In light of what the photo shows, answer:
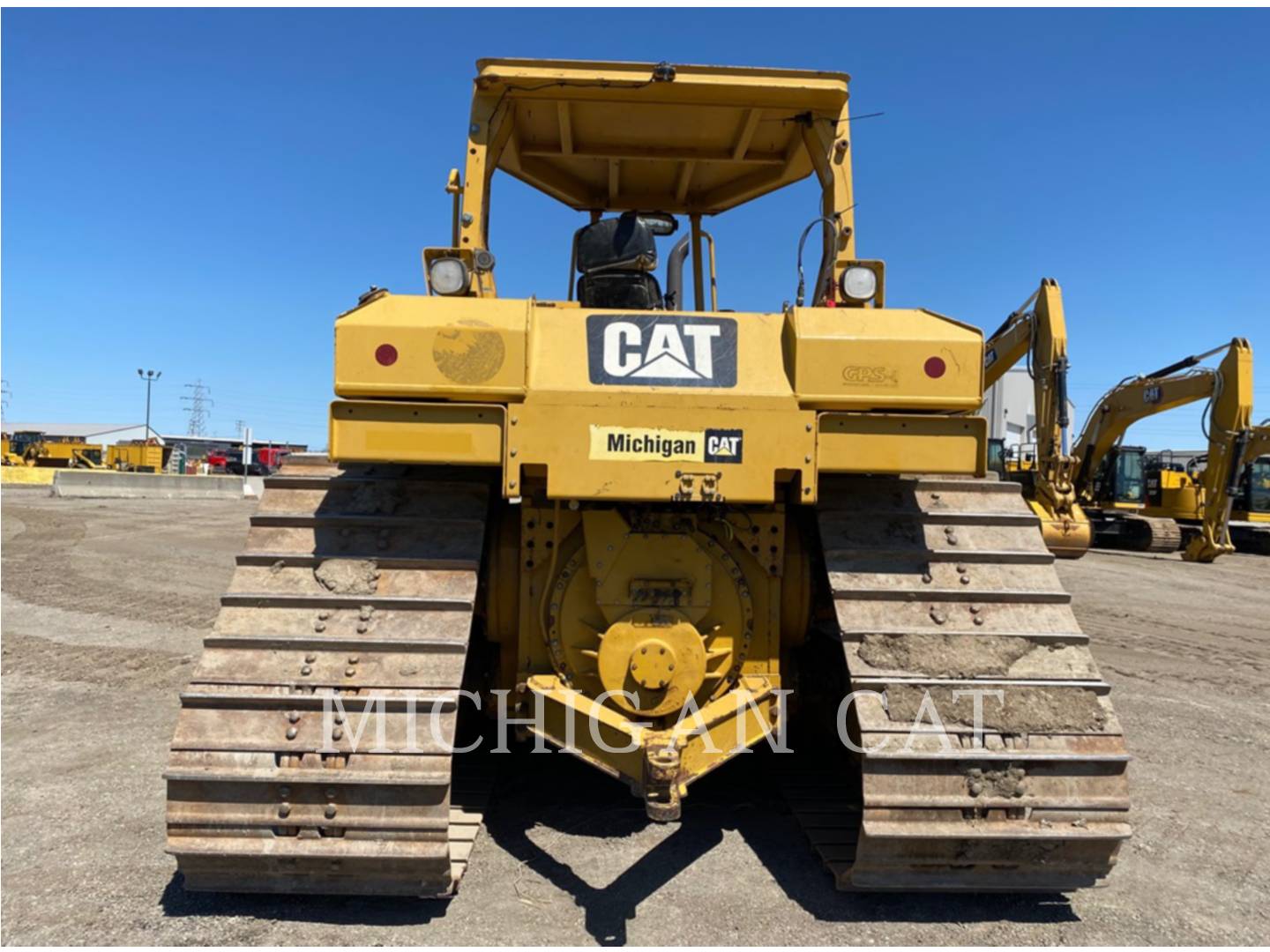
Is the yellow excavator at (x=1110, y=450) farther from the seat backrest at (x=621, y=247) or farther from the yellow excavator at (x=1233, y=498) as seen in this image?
the seat backrest at (x=621, y=247)

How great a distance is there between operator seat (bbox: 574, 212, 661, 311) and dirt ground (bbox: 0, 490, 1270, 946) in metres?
2.39

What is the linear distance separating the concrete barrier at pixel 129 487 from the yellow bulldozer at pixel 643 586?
28.3m

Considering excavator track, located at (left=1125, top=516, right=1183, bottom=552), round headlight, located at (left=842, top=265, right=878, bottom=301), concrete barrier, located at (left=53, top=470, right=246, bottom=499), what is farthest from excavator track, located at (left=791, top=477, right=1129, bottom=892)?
concrete barrier, located at (left=53, top=470, right=246, bottom=499)

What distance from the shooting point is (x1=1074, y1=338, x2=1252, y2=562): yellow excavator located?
15.3 m

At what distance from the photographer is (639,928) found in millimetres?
2979

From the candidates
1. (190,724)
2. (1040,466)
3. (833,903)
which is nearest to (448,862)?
(190,724)

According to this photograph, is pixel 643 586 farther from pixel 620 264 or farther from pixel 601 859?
pixel 620 264

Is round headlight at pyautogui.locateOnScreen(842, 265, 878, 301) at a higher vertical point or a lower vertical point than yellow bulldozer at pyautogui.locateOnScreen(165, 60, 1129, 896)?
higher

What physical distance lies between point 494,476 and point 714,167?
233 cm

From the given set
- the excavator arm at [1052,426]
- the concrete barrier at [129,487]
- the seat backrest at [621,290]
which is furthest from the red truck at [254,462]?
the seat backrest at [621,290]

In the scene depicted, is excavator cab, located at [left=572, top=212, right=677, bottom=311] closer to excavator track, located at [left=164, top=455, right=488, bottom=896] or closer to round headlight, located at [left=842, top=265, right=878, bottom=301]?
round headlight, located at [left=842, top=265, right=878, bottom=301]

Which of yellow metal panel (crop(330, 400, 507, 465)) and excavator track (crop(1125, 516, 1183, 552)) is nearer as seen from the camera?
yellow metal panel (crop(330, 400, 507, 465))

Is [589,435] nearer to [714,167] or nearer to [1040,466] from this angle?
[714,167]

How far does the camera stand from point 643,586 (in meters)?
3.38
